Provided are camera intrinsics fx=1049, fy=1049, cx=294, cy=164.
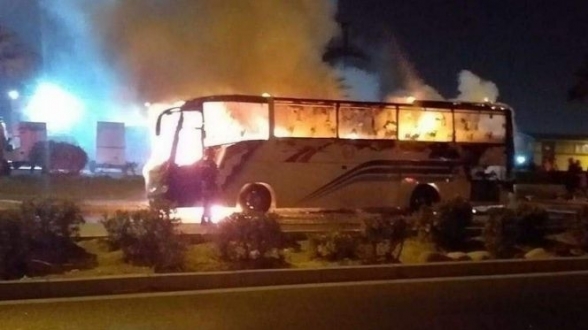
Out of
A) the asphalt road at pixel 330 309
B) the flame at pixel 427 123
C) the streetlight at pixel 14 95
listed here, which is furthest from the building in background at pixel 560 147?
the asphalt road at pixel 330 309

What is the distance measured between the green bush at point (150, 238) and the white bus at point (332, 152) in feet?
26.7

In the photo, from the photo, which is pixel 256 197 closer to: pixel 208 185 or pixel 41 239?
pixel 208 185

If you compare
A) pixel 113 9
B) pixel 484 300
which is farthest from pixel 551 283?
pixel 113 9

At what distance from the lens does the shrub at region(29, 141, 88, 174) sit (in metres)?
45.2

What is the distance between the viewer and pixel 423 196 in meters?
27.9

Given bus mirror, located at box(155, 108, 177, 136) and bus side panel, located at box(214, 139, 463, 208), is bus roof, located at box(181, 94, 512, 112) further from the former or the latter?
bus side panel, located at box(214, 139, 463, 208)

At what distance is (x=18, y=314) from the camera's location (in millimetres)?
11891

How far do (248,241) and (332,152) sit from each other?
36.7 feet

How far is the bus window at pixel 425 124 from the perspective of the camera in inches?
1104

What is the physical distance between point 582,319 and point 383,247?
5291 mm

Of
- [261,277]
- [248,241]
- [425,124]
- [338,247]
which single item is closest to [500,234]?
[338,247]

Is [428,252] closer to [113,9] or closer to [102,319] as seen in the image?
[102,319]

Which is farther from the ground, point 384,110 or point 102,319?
point 384,110

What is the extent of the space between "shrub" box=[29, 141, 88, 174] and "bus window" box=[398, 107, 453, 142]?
21026mm
